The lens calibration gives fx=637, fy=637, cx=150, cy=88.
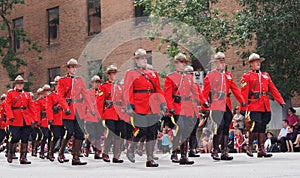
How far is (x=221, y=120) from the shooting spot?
12758 millimetres

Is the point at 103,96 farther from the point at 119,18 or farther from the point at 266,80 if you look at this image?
the point at 119,18

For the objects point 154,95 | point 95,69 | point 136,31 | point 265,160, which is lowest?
point 265,160

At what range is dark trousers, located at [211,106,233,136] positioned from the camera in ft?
41.9

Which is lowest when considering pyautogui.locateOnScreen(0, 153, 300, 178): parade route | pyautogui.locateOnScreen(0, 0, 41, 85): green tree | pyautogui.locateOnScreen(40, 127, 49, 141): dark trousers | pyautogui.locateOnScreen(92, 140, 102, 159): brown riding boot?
pyautogui.locateOnScreen(0, 153, 300, 178): parade route

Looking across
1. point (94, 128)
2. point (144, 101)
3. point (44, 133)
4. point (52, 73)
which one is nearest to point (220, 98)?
point (144, 101)

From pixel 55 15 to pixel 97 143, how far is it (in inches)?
788

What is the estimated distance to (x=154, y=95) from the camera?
11.6 meters

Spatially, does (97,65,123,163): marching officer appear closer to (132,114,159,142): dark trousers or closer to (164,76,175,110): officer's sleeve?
(164,76,175,110): officer's sleeve

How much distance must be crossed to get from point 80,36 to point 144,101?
22.4 m

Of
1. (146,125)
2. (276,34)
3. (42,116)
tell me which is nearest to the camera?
(146,125)

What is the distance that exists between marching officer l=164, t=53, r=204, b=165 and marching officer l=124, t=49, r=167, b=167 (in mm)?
505

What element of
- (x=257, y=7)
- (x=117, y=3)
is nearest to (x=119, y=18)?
(x=117, y=3)

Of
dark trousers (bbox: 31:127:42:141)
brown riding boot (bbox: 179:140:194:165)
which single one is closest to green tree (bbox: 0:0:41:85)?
dark trousers (bbox: 31:127:42:141)

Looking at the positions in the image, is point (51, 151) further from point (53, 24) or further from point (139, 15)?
point (53, 24)
